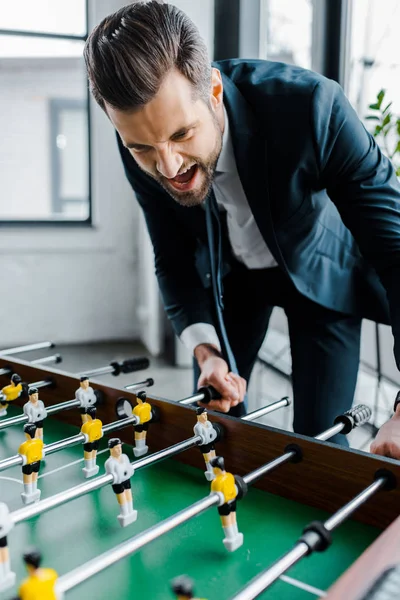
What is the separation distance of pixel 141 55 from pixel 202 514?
84cm

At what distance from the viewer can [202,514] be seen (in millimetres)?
914

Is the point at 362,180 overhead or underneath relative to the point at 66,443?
overhead

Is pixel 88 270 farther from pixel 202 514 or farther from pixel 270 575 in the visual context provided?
pixel 270 575

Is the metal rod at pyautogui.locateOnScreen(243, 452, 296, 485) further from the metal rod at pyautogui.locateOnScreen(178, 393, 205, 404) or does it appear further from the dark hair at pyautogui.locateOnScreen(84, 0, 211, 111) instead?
the dark hair at pyautogui.locateOnScreen(84, 0, 211, 111)

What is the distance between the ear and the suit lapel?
0.04 meters

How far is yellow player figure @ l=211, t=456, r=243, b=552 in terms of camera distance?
81cm

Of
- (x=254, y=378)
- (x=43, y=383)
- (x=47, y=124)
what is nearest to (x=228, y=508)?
(x=43, y=383)

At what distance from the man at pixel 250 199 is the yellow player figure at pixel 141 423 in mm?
257

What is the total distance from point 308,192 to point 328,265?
0.26 metres

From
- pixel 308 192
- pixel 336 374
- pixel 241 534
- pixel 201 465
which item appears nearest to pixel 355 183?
pixel 308 192

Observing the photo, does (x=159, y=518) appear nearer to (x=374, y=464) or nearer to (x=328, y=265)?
(x=374, y=464)

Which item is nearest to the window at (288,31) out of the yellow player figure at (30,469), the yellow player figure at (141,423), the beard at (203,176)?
the beard at (203,176)

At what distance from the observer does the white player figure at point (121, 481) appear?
0.88 m

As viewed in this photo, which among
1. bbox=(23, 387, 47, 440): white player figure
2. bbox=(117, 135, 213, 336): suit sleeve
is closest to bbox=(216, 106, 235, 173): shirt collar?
bbox=(117, 135, 213, 336): suit sleeve
